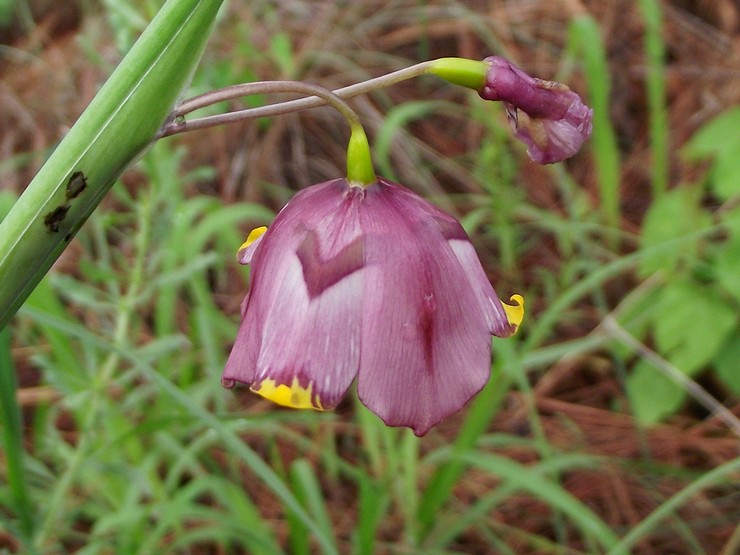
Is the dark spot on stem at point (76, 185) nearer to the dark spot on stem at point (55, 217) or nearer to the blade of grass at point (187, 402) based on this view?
the dark spot on stem at point (55, 217)

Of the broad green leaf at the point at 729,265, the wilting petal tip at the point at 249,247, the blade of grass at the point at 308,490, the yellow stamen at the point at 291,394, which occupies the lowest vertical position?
the broad green leaf at the point at 729,265

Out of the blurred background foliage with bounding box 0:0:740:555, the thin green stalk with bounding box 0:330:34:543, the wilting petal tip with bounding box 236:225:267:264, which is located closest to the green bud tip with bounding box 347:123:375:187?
the wilting petal tip with bounding box 236:225:267:264

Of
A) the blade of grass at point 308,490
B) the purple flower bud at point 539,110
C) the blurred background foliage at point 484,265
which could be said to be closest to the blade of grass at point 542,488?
the blurred background foliage at point 484,265

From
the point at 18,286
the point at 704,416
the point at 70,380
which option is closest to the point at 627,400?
the point at 704,416

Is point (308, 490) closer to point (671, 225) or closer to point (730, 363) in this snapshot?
point (730, 363)

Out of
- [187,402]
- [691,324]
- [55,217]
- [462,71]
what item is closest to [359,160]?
[462,71]

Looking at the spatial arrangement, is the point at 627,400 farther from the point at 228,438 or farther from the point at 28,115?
the point at 28,115

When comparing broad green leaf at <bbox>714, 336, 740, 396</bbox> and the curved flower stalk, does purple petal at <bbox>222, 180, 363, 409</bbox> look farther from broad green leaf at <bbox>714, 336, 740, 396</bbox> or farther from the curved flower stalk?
broad green leaf at <bbox>714, 336, 740, 396</bbox>
